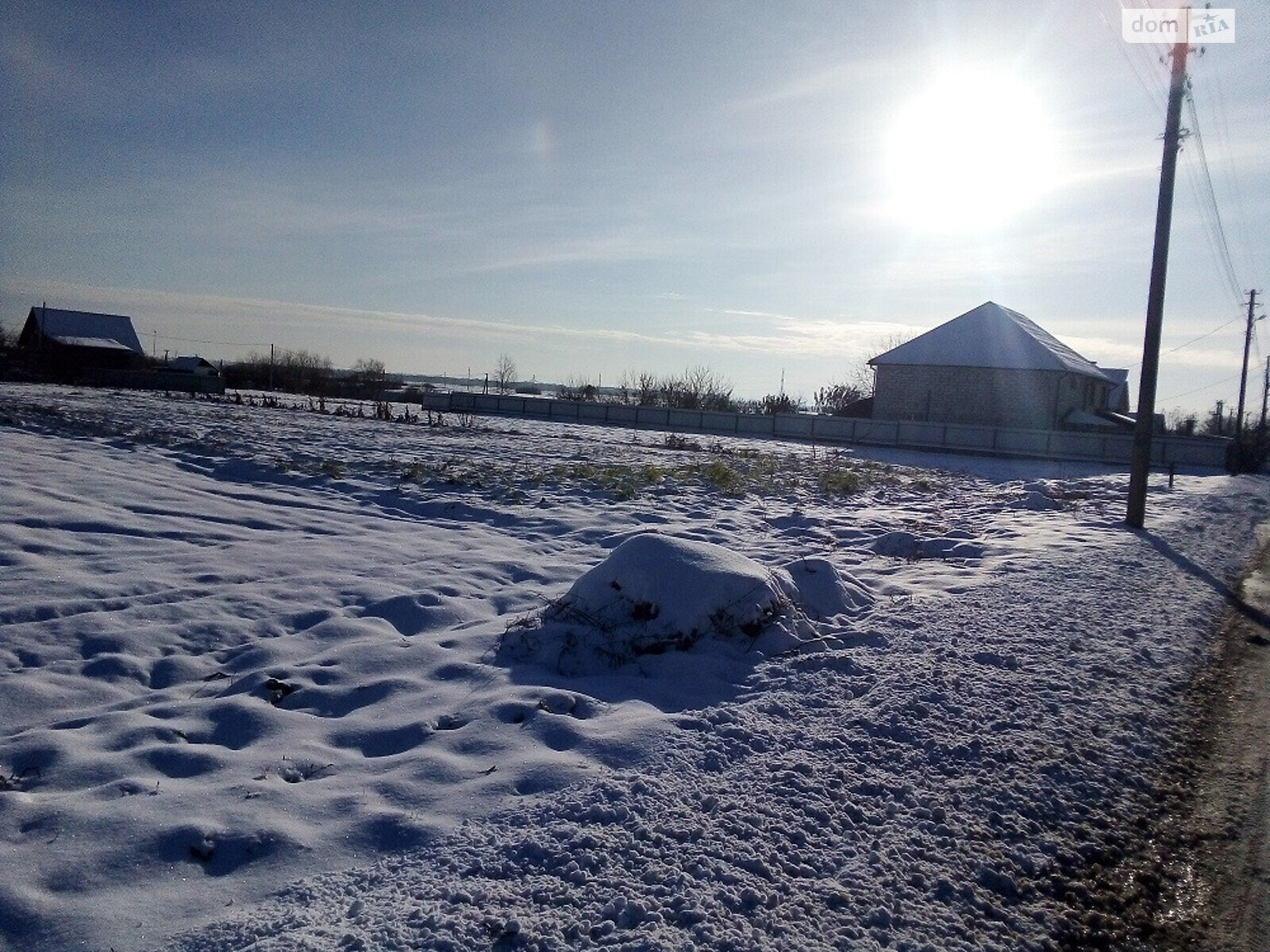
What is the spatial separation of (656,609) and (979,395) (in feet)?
131

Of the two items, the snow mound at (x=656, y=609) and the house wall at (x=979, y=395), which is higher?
the house wall at (x=979, y=395)

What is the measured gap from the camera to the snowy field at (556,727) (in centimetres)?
305

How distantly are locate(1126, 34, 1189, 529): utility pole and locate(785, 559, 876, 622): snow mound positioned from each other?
891cm

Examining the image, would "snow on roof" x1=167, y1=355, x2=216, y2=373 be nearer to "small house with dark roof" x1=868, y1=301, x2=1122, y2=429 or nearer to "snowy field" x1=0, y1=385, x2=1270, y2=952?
"small house with dark roof" x1=868, y1=301, x2=1122, y2=429

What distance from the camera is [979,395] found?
1650 inches

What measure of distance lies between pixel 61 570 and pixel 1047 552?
32.3 ft

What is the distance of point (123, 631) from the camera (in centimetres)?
578

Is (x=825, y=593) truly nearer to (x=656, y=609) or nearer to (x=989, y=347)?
(x=656, y=609)

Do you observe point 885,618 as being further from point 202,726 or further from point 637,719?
point 202,726

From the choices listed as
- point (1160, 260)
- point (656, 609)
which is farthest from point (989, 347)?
point (656, 609)

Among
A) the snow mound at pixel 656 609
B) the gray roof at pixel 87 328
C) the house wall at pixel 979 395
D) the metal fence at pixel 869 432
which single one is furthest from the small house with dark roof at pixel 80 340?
the snow mound at pixel 656 609

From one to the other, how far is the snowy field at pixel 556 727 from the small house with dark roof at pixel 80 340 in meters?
50.4

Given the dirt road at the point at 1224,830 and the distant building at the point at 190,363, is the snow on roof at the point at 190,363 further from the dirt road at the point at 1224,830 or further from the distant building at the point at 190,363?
the dirt road at the point at 1224,830

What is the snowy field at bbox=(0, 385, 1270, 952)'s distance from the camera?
3.05 metres
